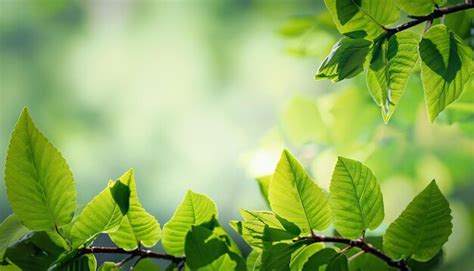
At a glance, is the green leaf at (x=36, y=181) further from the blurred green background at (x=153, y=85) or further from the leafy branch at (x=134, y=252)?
the blurred green background at (x=153, y=85)

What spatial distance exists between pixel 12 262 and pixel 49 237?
0.6 inches

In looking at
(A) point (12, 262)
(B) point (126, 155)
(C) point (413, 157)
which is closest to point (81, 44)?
(B) point (126, 155)

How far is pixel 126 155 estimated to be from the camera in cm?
162

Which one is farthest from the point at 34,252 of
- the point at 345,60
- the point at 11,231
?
the point at 345,60

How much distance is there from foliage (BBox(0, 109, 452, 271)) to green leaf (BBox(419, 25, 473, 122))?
0.03 metres

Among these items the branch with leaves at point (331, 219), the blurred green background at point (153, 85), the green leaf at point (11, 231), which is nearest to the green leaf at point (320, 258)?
the branch with leaves at point (331, 219)

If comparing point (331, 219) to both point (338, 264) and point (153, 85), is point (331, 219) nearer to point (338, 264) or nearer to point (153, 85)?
→ point (338, 264)

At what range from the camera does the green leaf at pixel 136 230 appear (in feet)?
0.77

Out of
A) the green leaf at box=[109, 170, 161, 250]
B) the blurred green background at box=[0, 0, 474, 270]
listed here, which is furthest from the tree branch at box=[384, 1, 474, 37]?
the blurred green background at box=[0, 0, 474, 270]

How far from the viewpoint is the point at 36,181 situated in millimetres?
218

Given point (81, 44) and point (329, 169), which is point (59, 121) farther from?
point (329, 169)

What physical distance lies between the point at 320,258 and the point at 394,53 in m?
0.08

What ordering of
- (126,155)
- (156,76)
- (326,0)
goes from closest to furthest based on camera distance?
(326,0) → (126,155) → (156,76)

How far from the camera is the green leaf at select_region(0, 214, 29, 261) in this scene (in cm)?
23
